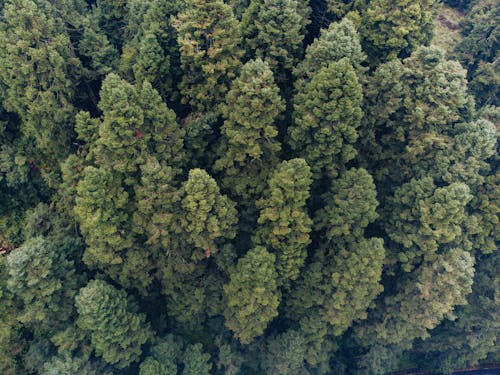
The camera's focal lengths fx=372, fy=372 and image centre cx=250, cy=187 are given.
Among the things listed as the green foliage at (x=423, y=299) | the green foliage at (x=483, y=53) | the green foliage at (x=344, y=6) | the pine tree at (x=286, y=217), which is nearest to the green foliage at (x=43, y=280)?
the pine tree at (x=286, y=217)

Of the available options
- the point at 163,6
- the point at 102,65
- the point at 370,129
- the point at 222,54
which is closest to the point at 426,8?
the point at 370,129

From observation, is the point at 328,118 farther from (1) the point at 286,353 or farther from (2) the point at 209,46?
(1) the point at 286,353

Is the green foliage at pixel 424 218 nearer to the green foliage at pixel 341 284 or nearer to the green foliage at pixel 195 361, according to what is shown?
the green foliage at pixel 341 284

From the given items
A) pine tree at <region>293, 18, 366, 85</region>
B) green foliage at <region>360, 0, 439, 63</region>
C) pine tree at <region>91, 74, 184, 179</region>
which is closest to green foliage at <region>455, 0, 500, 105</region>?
green foliage at <region>360, 0, 439, 63</region>

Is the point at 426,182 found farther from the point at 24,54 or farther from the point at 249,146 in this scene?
the point at 24,54

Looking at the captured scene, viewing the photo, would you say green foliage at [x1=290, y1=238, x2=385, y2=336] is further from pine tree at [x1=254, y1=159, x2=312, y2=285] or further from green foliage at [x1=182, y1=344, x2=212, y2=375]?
green foliage at [x1=182, y1=344, x2=212, y2=375]

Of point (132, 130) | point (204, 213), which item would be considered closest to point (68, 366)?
point (204, 213)
